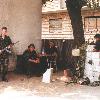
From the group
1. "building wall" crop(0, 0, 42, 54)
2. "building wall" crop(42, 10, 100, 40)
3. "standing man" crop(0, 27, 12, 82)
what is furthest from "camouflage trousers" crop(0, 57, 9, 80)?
"building wall" crop(42, 10, 100, 40)

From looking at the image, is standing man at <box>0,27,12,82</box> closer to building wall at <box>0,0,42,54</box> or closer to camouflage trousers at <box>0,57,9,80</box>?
camouflage trousers at <box>0,57,9,80</box>

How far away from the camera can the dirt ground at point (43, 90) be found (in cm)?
1142

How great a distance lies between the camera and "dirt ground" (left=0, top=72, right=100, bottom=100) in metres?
11.4

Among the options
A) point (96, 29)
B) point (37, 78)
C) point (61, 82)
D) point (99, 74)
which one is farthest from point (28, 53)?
point (96, 29)

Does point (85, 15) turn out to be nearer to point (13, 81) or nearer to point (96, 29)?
point (96, 29)

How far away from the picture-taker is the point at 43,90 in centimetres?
1270

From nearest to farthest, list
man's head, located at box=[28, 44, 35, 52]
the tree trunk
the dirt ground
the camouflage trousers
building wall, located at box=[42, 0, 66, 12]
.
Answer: the dirt ground, the camouflage trousers, man's head, located at box=[28, 44, 35, 52], the tree trunk, building wall, located at box=[42, 0, 66, 12]

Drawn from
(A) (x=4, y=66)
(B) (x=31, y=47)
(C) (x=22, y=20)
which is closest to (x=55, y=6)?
(C) (x=22, y=20)

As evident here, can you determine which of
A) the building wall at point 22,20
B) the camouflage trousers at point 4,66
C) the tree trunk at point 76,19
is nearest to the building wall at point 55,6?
the tree trunk at point 76,19

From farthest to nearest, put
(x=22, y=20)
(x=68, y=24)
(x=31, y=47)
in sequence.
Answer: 1. (x=68, y=24)
2. (x=22, y=20)
3. (x=31, y=47)

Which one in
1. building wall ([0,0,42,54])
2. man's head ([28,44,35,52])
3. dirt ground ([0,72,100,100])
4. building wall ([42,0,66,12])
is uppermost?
building wall ([42,0,66,12])

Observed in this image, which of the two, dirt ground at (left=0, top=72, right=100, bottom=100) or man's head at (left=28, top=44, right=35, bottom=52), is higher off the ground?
man's head at (left=28, top=44, right=35, bottom=52)

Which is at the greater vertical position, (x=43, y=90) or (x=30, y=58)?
(x=30, y=58)

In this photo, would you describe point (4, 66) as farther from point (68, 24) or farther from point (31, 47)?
point (68, 24)
